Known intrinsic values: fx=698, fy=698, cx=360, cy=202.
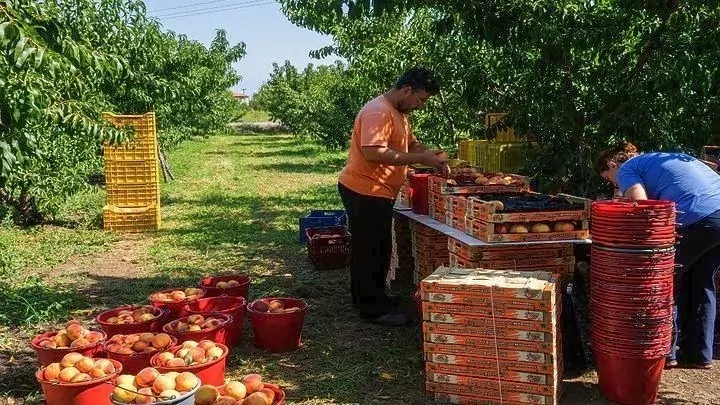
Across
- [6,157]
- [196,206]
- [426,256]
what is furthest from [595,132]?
[196,206]

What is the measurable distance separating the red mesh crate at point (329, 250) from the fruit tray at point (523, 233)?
3594mm

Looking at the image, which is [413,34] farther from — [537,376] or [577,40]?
[537,376]

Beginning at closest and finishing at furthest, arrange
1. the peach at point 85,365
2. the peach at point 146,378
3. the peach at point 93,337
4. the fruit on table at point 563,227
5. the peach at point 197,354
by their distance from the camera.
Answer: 1. the peach at point 146,378
2. the peach at point 85,365
3. the peach at point 197,354
4. the peach at point 93,337
5. the fruit on table at point 563,227

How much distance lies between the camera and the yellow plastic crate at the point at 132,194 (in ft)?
39.2

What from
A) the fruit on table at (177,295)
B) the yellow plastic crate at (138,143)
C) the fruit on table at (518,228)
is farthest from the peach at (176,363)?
the yellow plastic crate at (138,143)

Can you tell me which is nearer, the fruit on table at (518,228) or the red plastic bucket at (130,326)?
the fruit on table at (518,228)

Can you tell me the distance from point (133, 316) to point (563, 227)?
3456 mm

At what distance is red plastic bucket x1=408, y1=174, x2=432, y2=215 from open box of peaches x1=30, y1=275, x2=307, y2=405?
170 cm

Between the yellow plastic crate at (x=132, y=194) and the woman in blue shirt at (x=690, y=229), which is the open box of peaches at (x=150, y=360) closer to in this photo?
the woman in blue shirt at (x=690, y=229)

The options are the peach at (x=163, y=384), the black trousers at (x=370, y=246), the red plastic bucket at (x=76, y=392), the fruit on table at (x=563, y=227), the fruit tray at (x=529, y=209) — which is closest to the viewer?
the peach at (x=163, y=384)

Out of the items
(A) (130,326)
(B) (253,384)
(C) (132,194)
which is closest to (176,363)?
(B) (253,384)

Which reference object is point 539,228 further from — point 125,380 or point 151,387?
point 125,380

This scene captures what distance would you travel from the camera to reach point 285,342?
5.77m

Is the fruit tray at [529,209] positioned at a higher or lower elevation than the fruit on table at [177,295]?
higher
